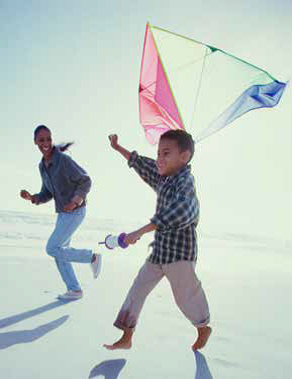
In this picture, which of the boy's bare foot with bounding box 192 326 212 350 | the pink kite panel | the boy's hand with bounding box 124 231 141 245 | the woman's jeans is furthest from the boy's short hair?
the woman's jeans

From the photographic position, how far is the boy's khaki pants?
2.20m

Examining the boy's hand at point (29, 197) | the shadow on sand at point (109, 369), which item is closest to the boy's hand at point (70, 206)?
the boy's hand at point (29, 197)

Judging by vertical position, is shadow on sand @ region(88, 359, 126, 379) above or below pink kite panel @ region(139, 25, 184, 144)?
below

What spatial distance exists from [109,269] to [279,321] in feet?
9.49

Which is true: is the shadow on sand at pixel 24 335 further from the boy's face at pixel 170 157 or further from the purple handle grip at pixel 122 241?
the boy's face at pixel 170 157

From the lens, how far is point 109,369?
2004 millimetres

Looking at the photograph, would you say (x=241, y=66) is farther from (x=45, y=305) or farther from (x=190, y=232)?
(x=45, y=305)

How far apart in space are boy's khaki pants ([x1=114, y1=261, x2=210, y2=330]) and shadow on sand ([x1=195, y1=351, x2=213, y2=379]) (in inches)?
9.4

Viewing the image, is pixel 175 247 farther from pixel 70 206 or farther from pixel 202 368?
pixel 70 206

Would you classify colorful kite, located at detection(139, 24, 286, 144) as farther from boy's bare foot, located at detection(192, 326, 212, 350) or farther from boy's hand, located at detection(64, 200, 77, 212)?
boy's bare foot, located at detection(192, 326, 212, 350)

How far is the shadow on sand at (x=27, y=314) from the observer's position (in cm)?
265

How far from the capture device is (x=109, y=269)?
18.2ft

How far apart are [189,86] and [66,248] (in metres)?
2.10

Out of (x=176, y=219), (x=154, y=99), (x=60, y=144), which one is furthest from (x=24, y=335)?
(x=154, y=99)
